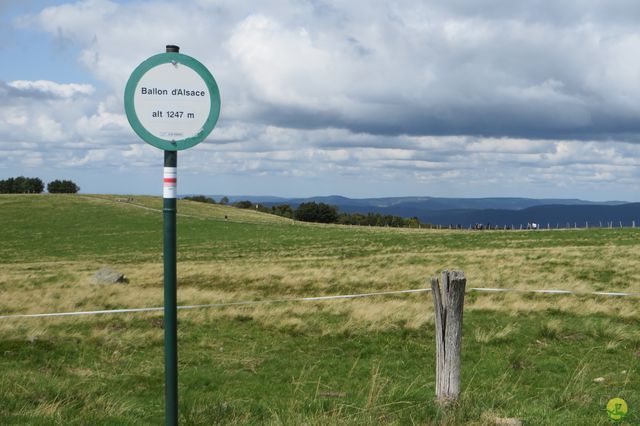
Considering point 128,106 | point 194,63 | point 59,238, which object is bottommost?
point 59,238

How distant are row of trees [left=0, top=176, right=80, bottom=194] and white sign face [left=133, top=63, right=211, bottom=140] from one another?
608 feet

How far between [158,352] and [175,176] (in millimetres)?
8435

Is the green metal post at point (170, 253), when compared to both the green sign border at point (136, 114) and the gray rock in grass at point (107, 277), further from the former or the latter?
the gray rock in grass at point (107, 277)

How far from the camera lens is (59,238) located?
74.9 m

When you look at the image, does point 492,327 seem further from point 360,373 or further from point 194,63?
point 194,63

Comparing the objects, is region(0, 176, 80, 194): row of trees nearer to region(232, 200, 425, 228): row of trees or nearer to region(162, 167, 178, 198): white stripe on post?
region(232, 200, 425, 228): row of trees

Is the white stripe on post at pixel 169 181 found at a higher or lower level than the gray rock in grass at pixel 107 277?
higher

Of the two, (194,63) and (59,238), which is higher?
(194,63)

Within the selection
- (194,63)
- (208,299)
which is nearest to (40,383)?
(194,63)

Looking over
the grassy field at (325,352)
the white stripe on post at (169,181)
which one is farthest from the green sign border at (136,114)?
the grassy field at (325,352)

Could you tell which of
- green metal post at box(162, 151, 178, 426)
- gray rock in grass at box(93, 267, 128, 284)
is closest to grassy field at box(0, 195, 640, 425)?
gray rock in grass at box(93, 267, 128, 284)

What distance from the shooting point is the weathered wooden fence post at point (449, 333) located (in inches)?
251

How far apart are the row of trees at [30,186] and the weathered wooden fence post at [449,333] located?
7276 inches

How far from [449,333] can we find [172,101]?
12.0 feet
